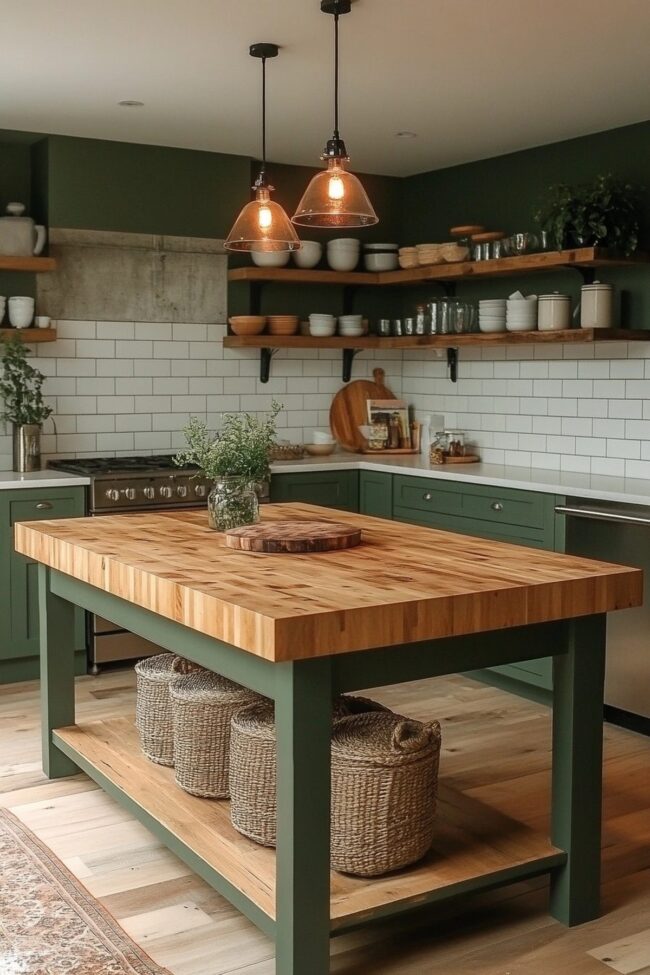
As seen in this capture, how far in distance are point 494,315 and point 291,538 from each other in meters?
3.01

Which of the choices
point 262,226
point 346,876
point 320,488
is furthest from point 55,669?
point 320,488

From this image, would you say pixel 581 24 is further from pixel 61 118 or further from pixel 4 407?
pixel 4 407

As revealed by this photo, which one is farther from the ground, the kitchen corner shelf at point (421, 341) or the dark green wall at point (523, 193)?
the dark green wall at point (523, 193)

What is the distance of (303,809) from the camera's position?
2.70 meters

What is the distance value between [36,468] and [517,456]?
2.68 metres

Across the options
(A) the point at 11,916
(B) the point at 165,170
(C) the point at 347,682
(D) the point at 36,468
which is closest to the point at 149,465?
(D) the point at 36,468

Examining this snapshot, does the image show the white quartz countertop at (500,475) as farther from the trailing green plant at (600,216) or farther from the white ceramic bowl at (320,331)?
the trailing green plant at (600,216)

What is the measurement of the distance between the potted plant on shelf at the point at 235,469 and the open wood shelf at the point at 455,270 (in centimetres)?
232

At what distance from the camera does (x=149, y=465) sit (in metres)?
6.06

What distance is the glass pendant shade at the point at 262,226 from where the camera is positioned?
4047 mm

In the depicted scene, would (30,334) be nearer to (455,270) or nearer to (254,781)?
(455,270)

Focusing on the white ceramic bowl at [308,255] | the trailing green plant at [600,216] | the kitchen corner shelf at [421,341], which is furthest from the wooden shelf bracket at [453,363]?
the trailing green plant at [600,216]

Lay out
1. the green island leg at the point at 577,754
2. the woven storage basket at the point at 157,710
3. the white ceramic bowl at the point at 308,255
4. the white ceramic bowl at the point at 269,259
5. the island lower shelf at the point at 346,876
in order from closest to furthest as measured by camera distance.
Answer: the island lower shelf at the point at 346,876, the green island leg at the point at 577,754, the woven storage basket at the point at 157,710, the white ceramic bowl at the point at 269,259, the white ceramic bowl at the point at 308,255

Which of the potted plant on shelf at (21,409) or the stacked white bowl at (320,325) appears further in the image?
the stacked white bowl at (320,325)
